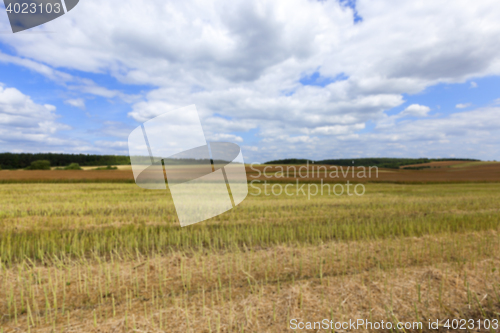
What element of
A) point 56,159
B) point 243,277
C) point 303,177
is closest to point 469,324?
point 243,277

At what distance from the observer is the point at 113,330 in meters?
3.36

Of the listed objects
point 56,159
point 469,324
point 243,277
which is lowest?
point 469,324

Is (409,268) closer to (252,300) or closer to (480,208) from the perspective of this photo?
(252,300)

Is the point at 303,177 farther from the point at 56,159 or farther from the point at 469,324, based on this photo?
the point at 56,159

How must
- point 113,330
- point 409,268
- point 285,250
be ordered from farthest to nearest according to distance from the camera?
point 285,250 → point 409,268 → point 113,330

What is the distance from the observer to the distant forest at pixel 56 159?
64.0m

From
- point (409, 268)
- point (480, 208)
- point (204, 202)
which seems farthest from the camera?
point (204, 202)

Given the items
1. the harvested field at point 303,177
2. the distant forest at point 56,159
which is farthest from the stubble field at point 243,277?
the distant forest at point 56,159

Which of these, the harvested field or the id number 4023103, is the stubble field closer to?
the id number 4023103

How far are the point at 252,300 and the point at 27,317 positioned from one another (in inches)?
125

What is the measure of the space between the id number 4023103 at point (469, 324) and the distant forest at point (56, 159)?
66602mm

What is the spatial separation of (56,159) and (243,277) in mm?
80579

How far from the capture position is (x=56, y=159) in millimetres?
67250

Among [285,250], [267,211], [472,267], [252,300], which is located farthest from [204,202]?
[472,267]
